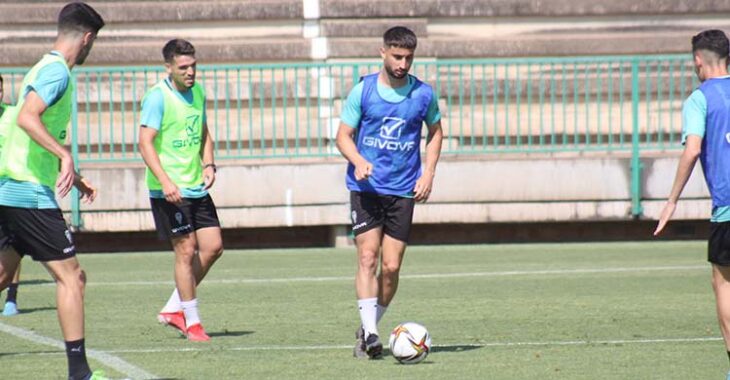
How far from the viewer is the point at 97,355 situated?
9.42 m

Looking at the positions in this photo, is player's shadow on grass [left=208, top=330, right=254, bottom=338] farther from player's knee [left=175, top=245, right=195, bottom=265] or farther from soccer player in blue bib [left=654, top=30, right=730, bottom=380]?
soccer player in blue bib [left=654, top=30, right=730, bottom=380]

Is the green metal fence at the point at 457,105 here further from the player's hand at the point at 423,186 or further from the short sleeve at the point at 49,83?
the short sleeve at the point at 49,83

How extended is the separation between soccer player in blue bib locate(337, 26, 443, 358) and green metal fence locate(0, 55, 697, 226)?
8.62m

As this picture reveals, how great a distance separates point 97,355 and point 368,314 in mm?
1650

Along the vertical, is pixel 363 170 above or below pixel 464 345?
above

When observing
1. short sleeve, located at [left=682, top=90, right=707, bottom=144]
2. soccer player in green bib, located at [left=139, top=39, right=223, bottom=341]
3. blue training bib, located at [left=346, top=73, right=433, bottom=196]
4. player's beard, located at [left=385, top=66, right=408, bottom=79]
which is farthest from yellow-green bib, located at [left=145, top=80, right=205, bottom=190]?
short sleeve, located at [left=682, top=90, right=707, bottom=144]

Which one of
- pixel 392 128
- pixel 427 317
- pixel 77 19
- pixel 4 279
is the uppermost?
pixel 77 19

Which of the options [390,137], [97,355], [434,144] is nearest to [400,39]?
[390,137]

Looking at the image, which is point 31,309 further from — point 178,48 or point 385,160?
point 385,160

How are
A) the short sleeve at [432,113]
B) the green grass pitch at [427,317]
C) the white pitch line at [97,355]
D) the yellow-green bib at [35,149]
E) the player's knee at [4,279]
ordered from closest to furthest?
1. the yellow-green bib at [35,149]
2. the player's knee at [4,279]
3. the white pitch line at [97,355]
4. the green grass pitch at [427,317]
5. the short sleeve at [432,113]

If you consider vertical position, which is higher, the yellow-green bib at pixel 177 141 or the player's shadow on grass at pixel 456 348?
the yellow-green bib at pixel 177 141

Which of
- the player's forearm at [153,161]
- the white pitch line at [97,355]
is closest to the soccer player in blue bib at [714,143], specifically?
the white pitch line at [97,355]

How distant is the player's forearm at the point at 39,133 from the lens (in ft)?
25.2

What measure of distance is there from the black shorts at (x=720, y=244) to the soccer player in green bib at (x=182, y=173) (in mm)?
3604
